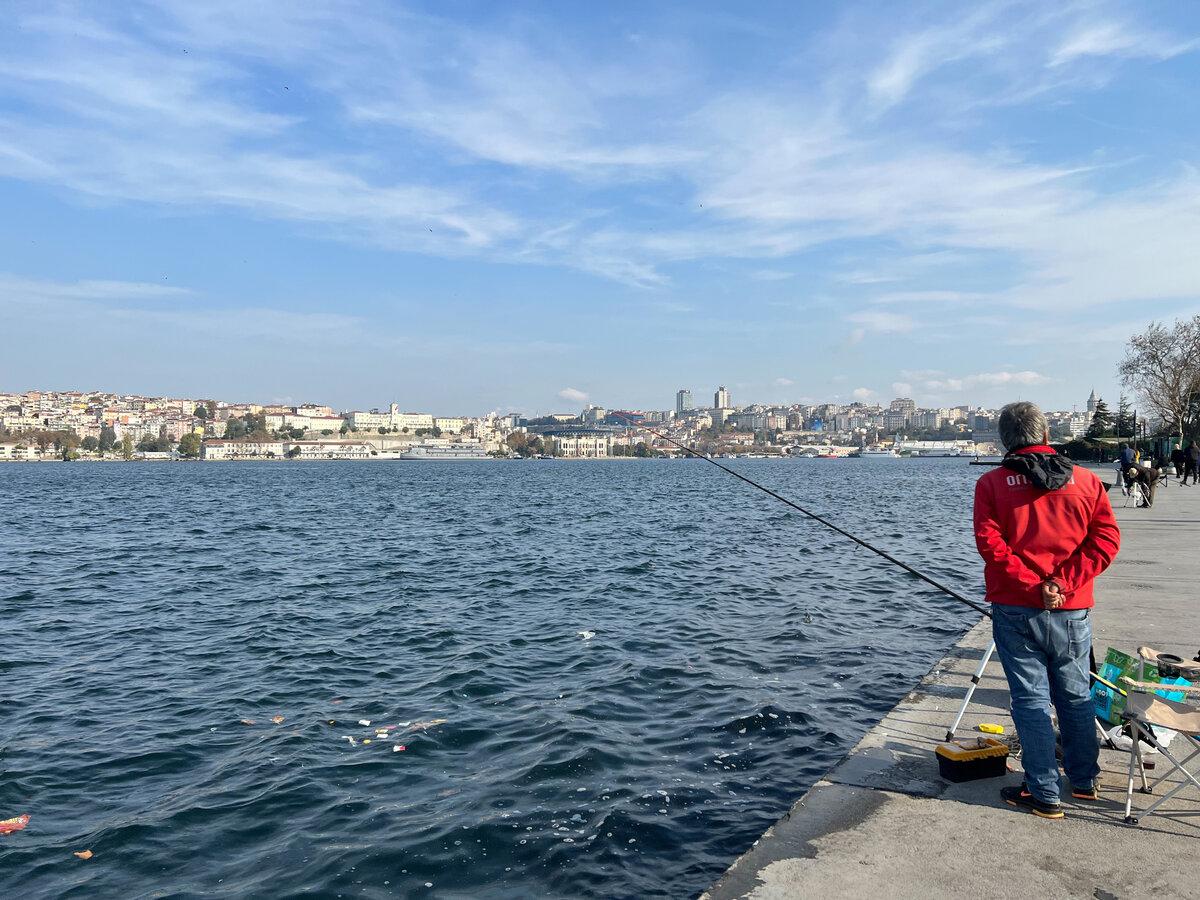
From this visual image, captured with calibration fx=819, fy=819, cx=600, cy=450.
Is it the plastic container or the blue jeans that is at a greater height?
the blue jeans

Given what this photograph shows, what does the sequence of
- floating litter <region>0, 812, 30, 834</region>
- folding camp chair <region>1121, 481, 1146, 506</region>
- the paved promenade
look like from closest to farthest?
the paved promenade → floating litter <region>0, 812, 30, 834</region> → folding camp chair <region>1121, 481, 1146, 506</region>

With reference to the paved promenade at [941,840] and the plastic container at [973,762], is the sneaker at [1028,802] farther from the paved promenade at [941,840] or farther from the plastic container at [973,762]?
the plastic container at [973,762]

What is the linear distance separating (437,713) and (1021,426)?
6.32m

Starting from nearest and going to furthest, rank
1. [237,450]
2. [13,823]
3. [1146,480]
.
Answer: [13,823]
[1146,480]
[237,450]

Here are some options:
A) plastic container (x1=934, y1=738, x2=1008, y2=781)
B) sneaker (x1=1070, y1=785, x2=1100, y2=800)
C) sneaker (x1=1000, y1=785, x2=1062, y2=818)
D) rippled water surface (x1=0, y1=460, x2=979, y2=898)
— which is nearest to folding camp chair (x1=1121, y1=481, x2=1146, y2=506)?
rippled water surface (x1=0, y1=460, x2=979, y2=898)

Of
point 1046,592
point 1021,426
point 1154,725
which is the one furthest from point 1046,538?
point 1154,725

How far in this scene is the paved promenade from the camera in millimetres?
3600

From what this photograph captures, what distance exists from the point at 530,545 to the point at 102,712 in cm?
1655

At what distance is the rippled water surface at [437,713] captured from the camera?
547 centimetres

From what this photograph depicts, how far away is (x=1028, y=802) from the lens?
4.39m

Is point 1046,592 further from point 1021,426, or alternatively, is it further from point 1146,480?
point 1146,480

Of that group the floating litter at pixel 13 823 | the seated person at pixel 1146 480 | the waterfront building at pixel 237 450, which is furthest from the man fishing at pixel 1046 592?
the waterfront building at pixel 237 450

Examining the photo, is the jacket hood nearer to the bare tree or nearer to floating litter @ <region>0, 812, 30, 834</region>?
floating litter @ <region>0, 812, 30, 834</region>

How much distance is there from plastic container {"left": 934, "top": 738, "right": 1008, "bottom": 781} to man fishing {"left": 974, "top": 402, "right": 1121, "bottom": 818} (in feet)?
1.12
